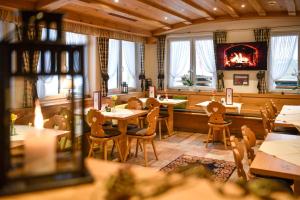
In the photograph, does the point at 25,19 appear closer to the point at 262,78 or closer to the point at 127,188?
the point at 127,188

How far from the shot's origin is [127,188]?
2.98ft

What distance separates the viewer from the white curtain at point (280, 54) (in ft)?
23.4

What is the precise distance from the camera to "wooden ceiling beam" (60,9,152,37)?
5.65m

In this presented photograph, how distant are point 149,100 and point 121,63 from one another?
1957mm

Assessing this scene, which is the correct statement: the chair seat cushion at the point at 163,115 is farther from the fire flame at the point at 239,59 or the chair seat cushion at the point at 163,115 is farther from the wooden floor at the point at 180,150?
the fire flame at the point at 239,59

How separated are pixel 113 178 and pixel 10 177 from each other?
1.03ft

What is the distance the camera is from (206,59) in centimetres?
809

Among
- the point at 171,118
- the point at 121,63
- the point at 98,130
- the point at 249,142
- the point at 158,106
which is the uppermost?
the point at 121,63

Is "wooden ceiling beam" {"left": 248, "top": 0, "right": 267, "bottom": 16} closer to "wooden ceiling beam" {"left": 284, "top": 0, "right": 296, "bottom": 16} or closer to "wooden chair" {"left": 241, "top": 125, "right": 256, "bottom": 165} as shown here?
"wooden ceiling beam" {"left": 284, "top": 0, "right": 296, "bottom": 16}

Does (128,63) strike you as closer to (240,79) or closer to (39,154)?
(240,79)

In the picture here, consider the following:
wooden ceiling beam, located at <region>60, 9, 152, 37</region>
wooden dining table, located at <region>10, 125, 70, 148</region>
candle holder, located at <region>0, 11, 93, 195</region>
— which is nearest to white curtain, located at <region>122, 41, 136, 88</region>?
wooden ceiling beam, located at <region>60, 9, 152, 37</region>

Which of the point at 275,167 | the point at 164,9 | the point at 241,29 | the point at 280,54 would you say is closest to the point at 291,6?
the point at 280,54

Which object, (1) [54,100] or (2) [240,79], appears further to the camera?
(2) [240,79]

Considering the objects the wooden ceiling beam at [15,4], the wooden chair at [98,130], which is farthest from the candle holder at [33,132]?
the wooden ceiling beam at [15,4]
